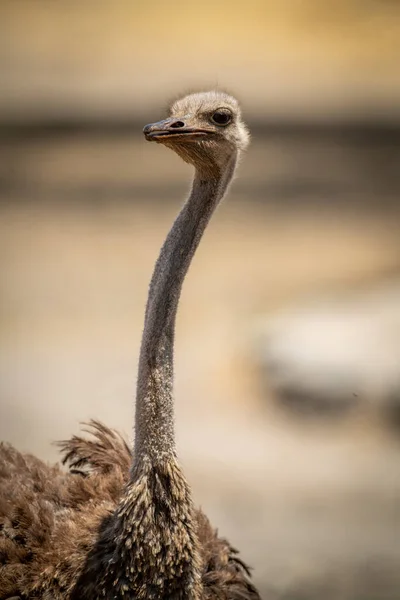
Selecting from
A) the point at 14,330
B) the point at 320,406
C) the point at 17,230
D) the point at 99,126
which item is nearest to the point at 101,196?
the point at 17,230

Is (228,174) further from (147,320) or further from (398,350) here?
(398,350)

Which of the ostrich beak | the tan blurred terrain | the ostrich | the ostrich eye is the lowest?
the ostrich

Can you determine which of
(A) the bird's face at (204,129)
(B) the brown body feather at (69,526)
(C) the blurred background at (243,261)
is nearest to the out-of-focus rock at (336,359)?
(C) the blurred background at (243,261)

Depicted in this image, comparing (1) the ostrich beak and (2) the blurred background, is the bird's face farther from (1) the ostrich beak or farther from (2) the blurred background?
(2) the blurred background

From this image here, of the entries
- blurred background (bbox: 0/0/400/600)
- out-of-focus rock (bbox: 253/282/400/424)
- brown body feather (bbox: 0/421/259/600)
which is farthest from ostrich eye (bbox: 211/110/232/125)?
out-of-focus rock (bbox: 253/282/400/424)

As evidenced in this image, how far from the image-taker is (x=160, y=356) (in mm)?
2592

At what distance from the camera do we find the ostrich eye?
2.75 meters

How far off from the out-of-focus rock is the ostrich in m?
2.19

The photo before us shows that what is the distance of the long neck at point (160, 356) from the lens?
2582mm

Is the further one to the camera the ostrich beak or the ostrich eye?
the ostrich eye

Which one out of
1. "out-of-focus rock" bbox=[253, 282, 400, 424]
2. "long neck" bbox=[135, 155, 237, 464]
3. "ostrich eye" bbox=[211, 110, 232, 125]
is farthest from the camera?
"out-of-focus rock" bbox=[253, 282, 400, 424]

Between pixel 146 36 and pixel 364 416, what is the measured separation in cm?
631

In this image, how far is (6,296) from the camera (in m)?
6.18

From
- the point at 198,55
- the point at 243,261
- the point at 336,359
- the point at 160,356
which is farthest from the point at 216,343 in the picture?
the point at 198,55
